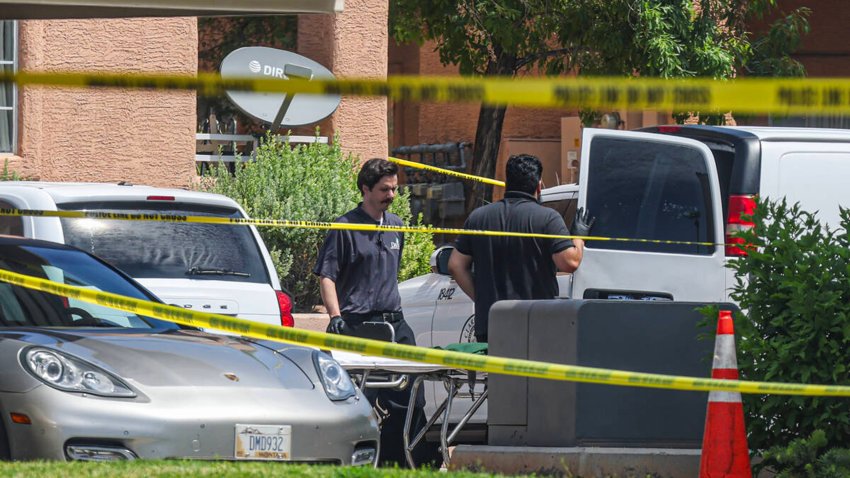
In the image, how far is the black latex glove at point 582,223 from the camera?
8648 mm

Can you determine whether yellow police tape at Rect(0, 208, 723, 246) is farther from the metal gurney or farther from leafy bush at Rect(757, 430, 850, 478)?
leafy bush at Rect(757, 430, 850, 478)

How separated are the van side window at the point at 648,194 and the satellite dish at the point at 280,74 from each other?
277 inches

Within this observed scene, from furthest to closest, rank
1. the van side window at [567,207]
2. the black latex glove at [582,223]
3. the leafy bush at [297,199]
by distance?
the leafy bush at [297,199] < the van side window at [567,207] < the black latex glove at [582,223]

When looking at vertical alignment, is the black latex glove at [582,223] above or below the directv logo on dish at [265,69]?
below

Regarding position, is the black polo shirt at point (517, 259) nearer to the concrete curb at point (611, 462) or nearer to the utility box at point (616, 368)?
the utility box at point (616, 368)

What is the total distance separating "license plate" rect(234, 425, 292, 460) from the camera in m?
6.53

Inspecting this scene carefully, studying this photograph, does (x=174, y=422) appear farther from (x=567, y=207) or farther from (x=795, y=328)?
(x=567, y=207)

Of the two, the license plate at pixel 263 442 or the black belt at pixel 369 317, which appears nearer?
the license plate at pixel 263 442

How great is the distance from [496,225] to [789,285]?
2243 mm

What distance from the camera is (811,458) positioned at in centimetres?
616

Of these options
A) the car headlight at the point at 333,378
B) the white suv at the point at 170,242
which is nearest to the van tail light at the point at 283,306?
the white suv at the point at 170,242

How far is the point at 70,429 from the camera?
6188mm

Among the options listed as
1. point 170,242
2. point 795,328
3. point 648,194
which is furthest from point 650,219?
point 170,242

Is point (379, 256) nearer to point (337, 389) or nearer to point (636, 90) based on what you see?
point (337, 389)
